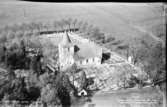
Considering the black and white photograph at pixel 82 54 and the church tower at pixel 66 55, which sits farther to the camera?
the church tower at pixel 66 55

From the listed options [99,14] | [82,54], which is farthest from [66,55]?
[99,14]

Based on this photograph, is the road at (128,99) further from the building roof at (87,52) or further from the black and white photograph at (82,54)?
the building roof at (87,52)

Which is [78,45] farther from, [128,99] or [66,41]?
[128,99]

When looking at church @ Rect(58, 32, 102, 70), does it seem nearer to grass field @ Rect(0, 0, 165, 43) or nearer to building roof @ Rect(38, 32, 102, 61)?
building roof @ Rect(38, 32, 102, 61)

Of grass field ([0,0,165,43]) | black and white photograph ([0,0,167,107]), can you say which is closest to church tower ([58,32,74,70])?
black and white photograph ([0,0,167,107])

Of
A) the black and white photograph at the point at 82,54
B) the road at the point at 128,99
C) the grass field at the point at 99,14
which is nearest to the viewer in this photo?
the black and white photograph at the point at 82,54

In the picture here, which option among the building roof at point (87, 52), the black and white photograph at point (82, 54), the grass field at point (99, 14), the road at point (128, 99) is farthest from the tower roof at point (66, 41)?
the road at point (128, 99)

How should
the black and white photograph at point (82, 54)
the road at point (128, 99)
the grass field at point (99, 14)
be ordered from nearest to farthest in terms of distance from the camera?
the black and white photograph at point (82, 54), the road at point (128, 99), the grass field at point (99, 14)

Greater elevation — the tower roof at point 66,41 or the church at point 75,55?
the tower roof at point 66,41
